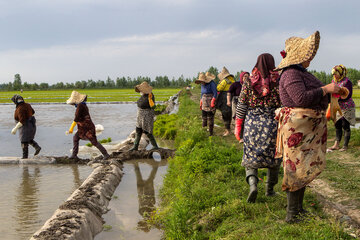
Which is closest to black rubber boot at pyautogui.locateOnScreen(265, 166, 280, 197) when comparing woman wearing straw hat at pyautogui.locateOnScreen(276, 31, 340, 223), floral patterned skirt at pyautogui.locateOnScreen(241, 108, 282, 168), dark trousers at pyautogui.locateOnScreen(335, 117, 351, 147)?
floral patterned skirt at pyautogui.locateOnScreen(241, 108, 282, 168)

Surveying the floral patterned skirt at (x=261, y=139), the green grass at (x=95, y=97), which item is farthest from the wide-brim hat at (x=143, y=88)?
the green grass at (x=95, y=97)

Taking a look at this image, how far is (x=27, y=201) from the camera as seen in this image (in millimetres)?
4996

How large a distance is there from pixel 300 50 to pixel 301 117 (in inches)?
24.0

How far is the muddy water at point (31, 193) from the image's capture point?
4.16 meters

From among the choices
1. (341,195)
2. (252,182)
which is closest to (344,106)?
(341,195)

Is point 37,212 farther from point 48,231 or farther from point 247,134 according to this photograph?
point 247,134

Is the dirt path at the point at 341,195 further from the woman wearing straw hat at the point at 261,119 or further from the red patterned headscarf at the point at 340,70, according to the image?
the red patterned headscarf at the point at 340,70

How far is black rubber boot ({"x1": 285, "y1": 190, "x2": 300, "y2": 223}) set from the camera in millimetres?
3100

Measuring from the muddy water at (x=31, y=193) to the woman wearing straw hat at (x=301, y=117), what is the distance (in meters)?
3.16

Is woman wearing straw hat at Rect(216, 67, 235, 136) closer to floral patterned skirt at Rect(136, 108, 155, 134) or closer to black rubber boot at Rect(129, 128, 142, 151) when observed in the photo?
floral patterned skirt at Rect(136, 108, 155, 134)

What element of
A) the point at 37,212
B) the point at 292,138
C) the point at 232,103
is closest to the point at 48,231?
the point at 37,212

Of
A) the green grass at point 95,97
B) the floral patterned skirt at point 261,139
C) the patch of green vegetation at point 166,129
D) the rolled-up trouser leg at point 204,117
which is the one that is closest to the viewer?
the floral patterned skirt at point 261,139

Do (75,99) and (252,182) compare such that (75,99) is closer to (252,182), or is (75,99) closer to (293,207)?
(252,182)

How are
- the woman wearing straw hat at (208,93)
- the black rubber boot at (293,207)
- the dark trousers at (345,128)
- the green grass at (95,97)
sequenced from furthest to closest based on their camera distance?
the green grass at (95,97), the woman wearing straw hat at (208,93), the dark trousers at (345,128), the black rubber boot at (293,207)
